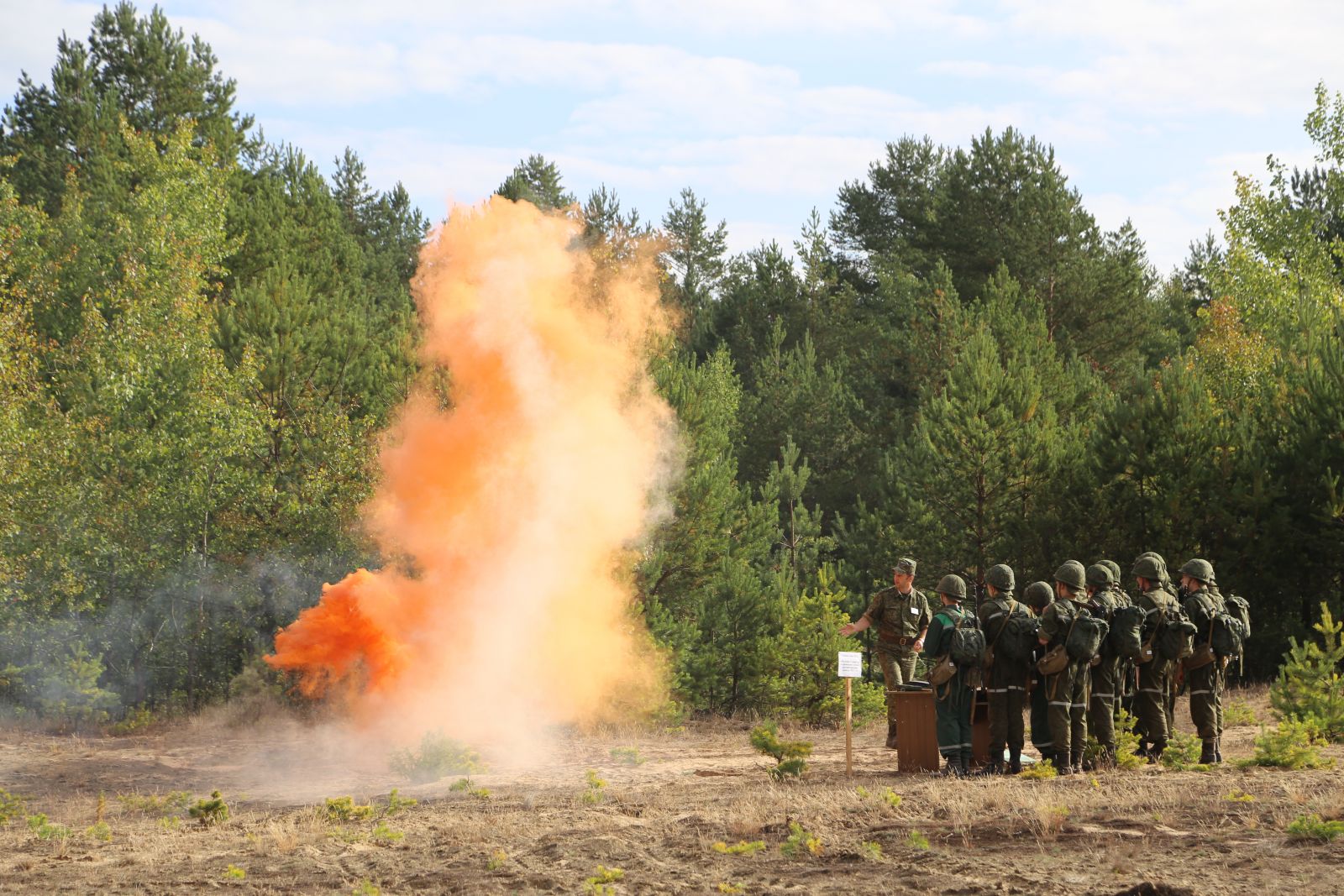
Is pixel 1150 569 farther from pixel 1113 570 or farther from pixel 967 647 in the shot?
pixel 967 647

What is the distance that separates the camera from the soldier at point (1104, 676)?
13.1 m

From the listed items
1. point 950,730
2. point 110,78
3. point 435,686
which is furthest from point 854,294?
point 950,730

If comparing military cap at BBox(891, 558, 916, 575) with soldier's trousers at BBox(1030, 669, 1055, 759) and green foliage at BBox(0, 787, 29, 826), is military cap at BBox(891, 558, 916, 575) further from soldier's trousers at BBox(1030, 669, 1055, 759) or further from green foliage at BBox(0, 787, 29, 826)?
green foliage at BBox(0, 787, 29, 826)

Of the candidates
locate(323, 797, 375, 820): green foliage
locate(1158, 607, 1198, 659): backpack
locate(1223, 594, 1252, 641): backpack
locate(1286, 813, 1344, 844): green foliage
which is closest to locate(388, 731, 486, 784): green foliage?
locate(323, 797, 375, 820): green foliage

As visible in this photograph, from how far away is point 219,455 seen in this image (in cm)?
2480

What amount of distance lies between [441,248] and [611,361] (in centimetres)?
303

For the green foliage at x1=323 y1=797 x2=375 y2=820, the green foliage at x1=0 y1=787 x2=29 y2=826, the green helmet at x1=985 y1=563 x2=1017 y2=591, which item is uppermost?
the green helmet at x1=985 y1=563 x2=1017 y2=591

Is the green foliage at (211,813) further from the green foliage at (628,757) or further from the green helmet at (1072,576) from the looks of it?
the green helmet at (1072,576)

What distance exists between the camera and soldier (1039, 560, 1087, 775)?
12578 mm

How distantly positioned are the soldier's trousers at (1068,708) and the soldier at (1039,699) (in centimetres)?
22

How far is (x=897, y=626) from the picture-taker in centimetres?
1540

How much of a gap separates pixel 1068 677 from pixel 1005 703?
2.32ft

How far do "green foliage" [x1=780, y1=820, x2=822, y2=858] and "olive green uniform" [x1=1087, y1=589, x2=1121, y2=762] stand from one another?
4.56 metres

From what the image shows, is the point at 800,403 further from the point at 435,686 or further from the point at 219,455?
the point at 435,686
